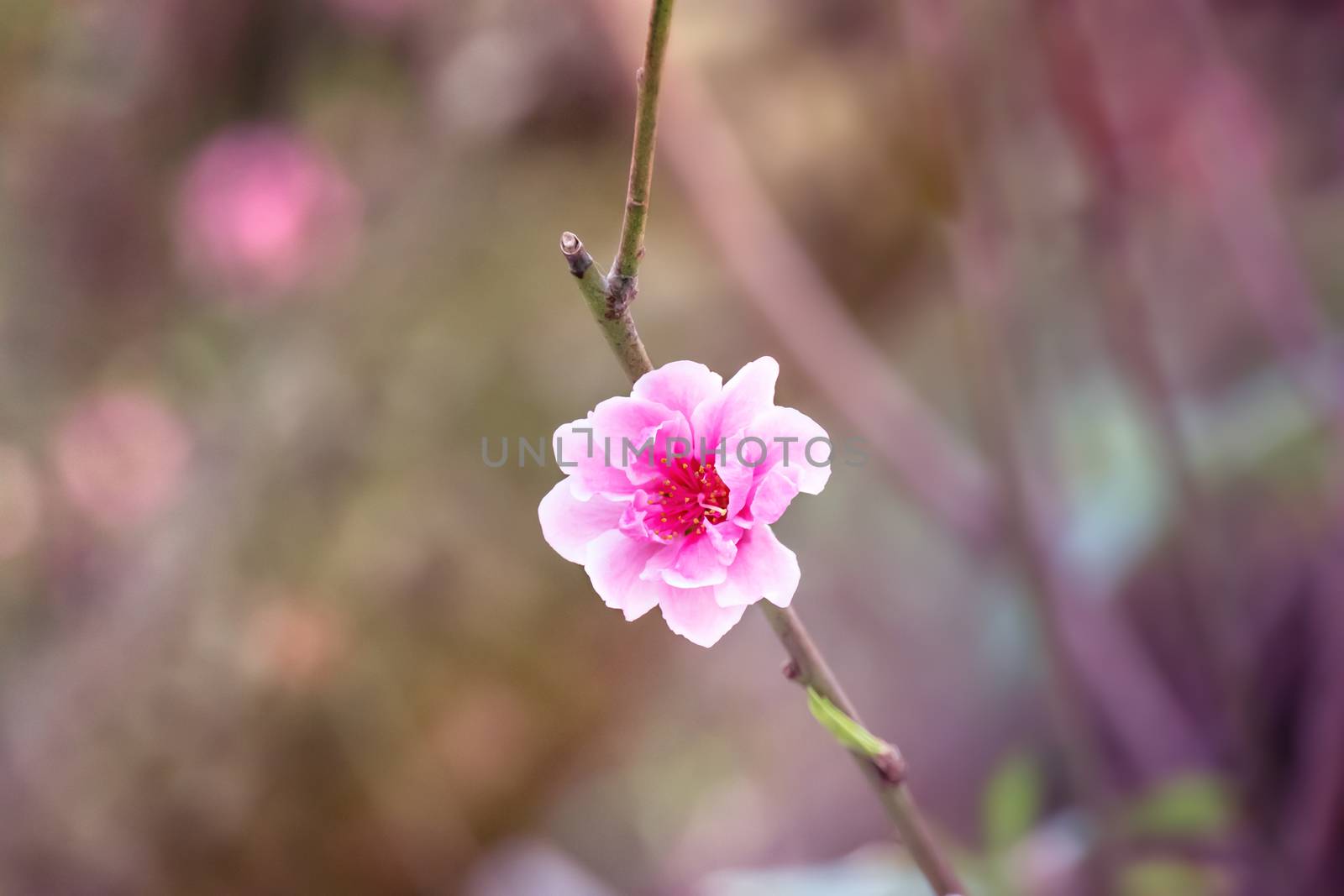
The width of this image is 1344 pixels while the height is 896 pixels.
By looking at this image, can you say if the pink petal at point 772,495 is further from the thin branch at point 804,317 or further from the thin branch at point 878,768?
the thin branch at point 804,317

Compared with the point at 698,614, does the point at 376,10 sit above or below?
above

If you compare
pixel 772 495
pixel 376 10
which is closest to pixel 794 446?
pixel 772 495

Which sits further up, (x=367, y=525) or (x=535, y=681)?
(x=367, y=525)

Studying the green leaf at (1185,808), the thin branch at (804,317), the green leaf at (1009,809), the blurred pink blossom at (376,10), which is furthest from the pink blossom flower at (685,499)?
the blurred pink blossom at (376,10)

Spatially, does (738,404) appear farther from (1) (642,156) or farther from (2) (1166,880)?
(2) (1166,880)

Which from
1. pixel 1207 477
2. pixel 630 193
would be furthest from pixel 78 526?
pixel 1207 477

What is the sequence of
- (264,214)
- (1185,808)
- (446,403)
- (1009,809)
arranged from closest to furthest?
(1009,809) < (1185,808) < (264,214) < (446,403)

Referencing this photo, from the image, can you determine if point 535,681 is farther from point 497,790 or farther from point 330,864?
point 330,864
